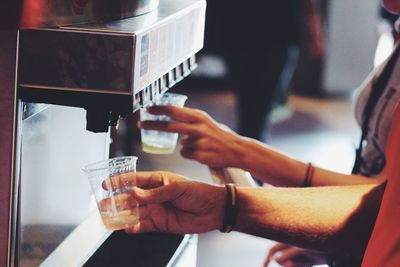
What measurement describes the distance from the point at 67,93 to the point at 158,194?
316 millimetres

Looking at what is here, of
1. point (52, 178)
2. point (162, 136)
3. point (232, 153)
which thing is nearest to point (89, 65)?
point (52, 178)

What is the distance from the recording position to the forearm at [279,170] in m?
2.16

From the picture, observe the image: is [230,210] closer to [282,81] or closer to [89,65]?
[89,65]

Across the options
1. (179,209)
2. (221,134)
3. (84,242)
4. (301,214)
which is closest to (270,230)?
(301,214)

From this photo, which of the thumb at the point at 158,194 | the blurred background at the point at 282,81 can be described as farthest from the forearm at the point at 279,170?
the thumb at the point at 158,194

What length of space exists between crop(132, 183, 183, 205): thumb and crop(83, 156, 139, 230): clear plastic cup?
0.02m

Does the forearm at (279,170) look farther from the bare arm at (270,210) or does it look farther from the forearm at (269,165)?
the bare arm at (270,210)

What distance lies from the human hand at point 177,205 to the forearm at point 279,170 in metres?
0.58

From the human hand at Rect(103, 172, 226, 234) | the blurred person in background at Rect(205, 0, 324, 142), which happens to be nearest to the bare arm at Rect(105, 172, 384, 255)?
the human hand at Rect(103, 172, 226, 234)

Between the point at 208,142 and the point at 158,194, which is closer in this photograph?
the point at 158,194

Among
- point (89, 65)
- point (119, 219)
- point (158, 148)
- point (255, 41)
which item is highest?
point (89, 65)

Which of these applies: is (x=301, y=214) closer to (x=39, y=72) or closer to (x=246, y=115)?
(x=39, y=72)

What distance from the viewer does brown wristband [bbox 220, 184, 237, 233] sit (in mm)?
1596

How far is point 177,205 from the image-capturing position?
1.56 m
